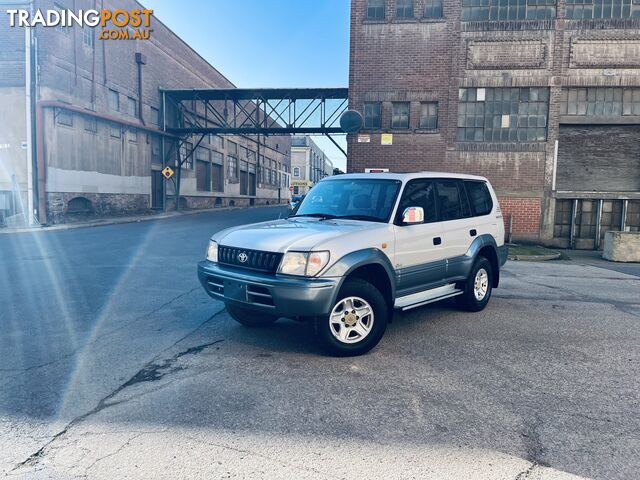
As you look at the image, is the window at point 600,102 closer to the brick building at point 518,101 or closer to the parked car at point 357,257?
the brick building at point 518,101

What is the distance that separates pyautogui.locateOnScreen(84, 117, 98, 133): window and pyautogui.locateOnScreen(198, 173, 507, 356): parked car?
21.9 m

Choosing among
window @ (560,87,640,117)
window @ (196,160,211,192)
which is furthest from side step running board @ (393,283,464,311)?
window @ (196,160,211,192)

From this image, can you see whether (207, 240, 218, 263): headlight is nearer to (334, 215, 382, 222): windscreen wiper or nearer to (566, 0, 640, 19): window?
(334, 215, 382, 222): windscreen wiper

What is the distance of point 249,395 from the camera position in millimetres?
3748

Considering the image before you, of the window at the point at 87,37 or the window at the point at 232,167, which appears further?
the window at the point at 232,167

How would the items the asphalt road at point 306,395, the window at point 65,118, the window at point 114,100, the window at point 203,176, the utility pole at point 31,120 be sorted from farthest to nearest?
the window at point 203,176, the window at point 114,100, the window at point 65,118, the utility pole at point 31,120, the asphalt road at point 306,395

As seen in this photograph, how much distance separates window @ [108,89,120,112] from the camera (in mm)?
26411

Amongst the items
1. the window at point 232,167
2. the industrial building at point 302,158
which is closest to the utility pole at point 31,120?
the window at point 232,167

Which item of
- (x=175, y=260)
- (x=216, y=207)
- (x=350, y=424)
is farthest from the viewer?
(x=216, y=207)

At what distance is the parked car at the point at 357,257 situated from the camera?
439 cm

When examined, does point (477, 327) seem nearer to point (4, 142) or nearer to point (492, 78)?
point (492, 78)

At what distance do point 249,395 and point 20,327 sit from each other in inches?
136

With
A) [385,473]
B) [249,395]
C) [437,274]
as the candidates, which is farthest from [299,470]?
[437,274]

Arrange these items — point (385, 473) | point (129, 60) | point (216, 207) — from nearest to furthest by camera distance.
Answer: point (385, 473) → point (129, 60) → point (216, 207)
